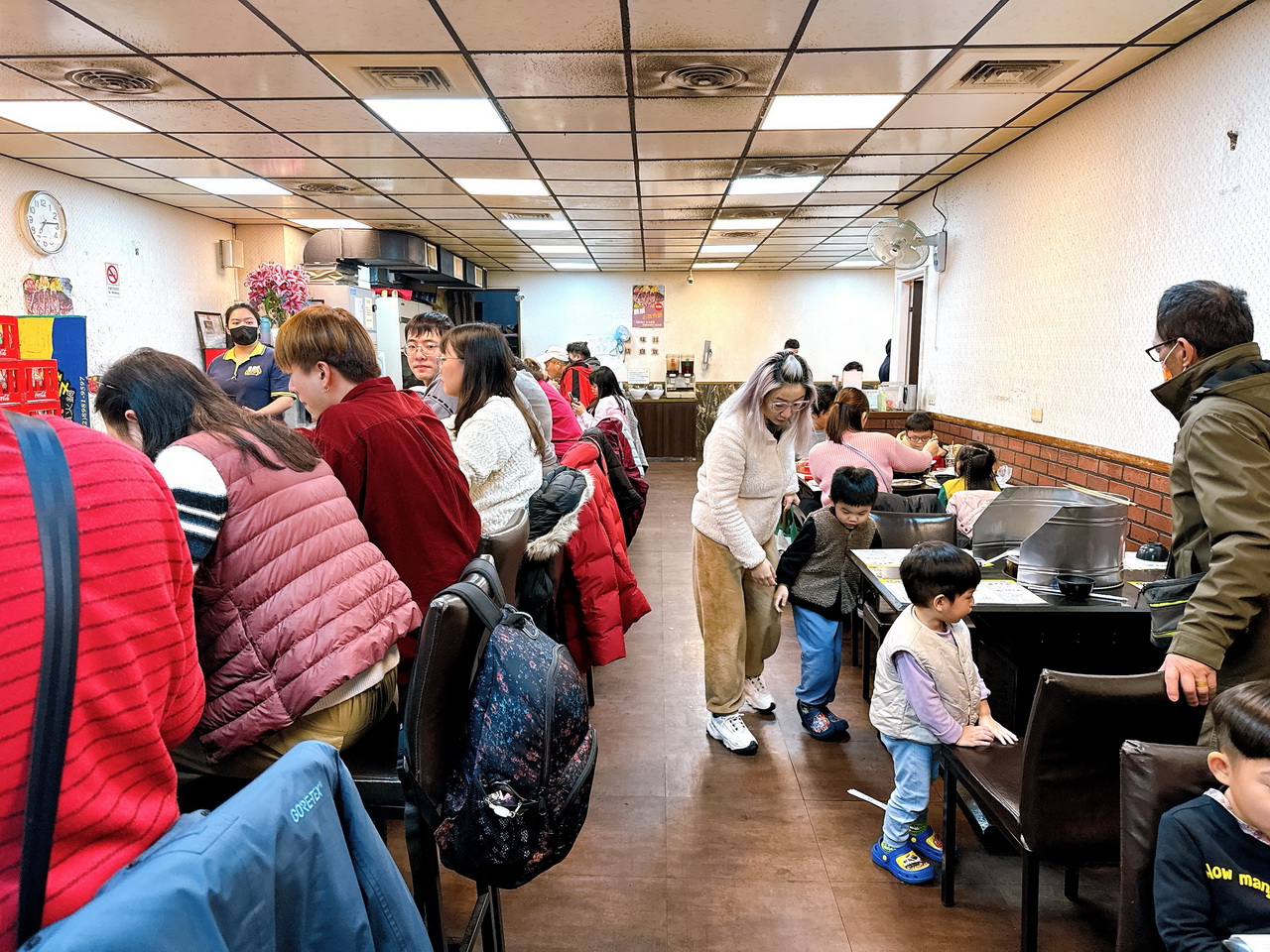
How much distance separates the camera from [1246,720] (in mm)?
1309

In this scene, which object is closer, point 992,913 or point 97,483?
point 97,483

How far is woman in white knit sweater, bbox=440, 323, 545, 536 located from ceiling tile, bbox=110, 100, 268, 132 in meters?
2.86

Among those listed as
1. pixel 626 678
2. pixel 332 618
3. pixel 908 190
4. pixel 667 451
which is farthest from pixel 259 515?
pixel 667 451

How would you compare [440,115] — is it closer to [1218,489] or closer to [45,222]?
[45,222]

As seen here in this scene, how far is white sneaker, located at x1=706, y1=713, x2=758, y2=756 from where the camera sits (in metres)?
3.09

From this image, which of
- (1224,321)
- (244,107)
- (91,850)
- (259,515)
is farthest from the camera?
(244,107)

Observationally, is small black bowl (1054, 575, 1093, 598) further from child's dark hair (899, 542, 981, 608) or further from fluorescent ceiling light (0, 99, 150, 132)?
fluorescent ceiling light (0, 99, 150, 132)

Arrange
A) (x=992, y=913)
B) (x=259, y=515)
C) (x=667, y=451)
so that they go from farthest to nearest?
(x=667, y=451) < (x=992, y=913) < (x=259, y=515)

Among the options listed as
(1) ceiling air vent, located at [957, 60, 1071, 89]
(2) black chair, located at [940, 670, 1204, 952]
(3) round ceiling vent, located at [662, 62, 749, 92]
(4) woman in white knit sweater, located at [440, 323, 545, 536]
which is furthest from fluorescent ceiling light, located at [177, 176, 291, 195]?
(2) black chair, located at [940, 670, 1204, 952]

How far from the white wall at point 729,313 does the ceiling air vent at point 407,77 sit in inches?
373

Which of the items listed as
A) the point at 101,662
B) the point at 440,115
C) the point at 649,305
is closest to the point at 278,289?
the point at 440,115

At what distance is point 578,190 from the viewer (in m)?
6.77

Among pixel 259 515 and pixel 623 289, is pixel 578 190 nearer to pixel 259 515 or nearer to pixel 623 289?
pixel 259 515

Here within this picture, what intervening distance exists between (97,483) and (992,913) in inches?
93.4
